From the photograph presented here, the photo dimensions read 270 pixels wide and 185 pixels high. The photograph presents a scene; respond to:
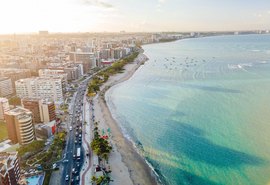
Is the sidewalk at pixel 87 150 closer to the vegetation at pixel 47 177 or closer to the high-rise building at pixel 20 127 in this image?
the vegetation at pixel 47 177

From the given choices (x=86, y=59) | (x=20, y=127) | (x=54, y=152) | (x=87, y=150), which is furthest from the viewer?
(x=86, y=59)

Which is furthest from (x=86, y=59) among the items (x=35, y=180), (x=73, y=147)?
(x=35, y=180)

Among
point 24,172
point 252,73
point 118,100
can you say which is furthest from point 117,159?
point 252,73

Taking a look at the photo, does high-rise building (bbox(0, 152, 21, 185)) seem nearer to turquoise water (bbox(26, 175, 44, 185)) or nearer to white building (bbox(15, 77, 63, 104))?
turquoise water (bbox(26, 175, 44, 185))

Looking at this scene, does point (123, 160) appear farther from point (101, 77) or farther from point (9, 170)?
point (101, 77)

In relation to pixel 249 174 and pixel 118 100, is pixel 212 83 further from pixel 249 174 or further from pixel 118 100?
pixel 249 174

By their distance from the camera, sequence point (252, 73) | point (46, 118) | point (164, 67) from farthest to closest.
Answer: point (164, 67)
point (252, 73)
point (46, 118)
